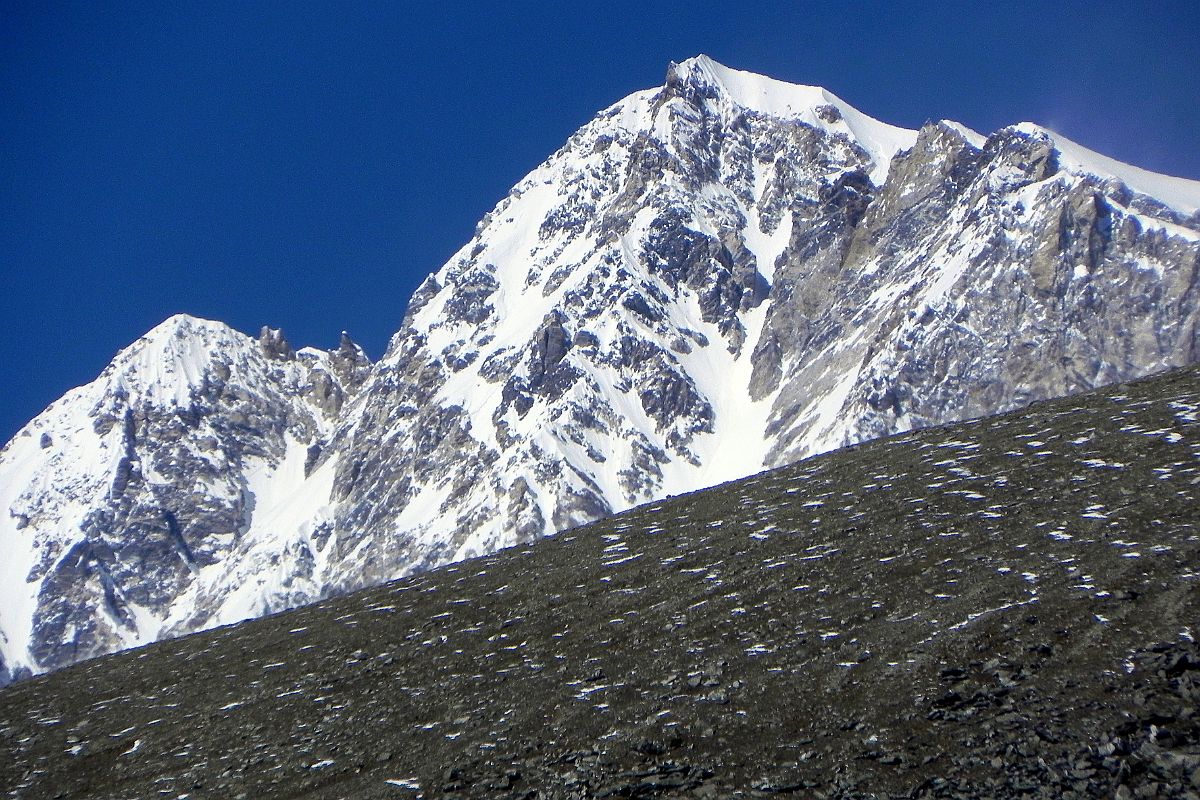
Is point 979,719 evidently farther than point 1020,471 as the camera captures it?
No

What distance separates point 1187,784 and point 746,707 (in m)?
5.23

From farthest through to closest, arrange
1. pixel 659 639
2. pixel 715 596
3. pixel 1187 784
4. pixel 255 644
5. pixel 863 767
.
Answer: pixel 255 644 < pixel 715 596 < pixel 659 639 < pixel 863 767 < pixel 1187 784

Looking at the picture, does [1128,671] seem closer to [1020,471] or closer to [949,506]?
[949,506]

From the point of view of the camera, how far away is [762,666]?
1712 centimetres

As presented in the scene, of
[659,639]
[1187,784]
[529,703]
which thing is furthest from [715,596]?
[1187,784]

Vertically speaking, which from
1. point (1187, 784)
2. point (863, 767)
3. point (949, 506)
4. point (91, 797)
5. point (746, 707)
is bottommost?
point (1187, 784)

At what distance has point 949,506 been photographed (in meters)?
23.3

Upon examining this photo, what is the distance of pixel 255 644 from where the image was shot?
83.8ft

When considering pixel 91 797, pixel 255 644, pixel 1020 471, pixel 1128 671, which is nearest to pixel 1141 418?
pixel 1020 471

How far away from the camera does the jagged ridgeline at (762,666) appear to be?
564 inches

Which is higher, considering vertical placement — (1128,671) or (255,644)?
(255,644)

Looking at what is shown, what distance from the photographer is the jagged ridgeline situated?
14.3 meters

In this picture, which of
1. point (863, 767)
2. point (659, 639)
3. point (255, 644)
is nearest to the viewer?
point (863, 767)

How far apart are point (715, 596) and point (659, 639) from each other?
203cm
